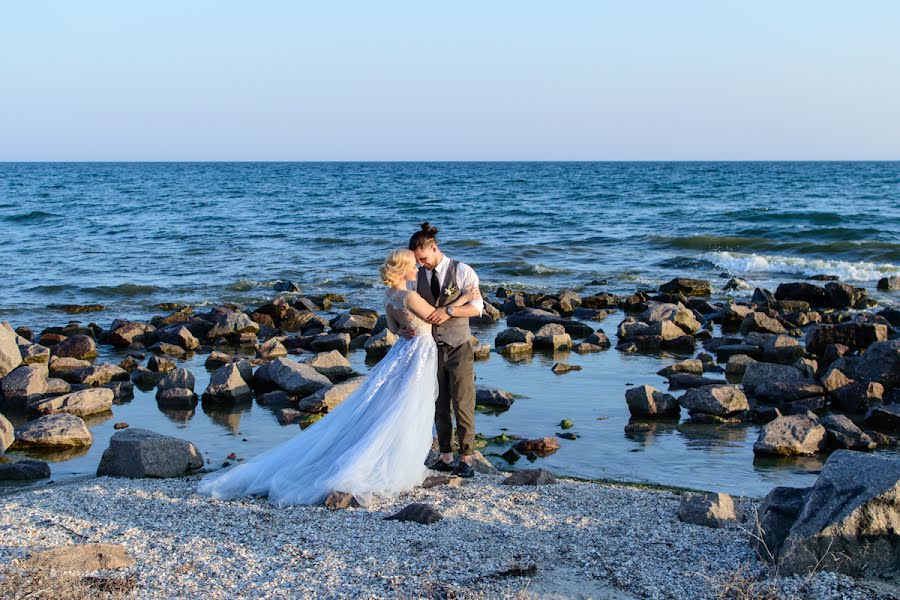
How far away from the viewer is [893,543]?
5.92 metres

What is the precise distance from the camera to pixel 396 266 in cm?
816

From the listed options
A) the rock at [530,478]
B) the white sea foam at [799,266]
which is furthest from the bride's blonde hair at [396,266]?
the white sea foam at [799,266]

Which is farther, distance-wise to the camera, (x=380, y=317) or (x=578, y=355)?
(x=380, y=317)

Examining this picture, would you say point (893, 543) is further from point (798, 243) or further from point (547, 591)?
point (798, 243)

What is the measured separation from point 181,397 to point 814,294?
14.9m

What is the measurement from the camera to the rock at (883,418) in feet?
36.3

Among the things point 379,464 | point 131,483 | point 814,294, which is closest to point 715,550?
point 379,464

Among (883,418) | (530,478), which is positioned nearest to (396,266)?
(530,478)

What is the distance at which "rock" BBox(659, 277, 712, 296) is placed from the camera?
23281 millimetres

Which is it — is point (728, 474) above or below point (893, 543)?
below

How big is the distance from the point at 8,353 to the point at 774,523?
1172 cm

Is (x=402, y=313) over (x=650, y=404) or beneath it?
over

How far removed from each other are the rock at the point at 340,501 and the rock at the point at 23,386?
6.88 meters

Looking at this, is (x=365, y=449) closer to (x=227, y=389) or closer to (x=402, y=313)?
(x=402, y=313)
